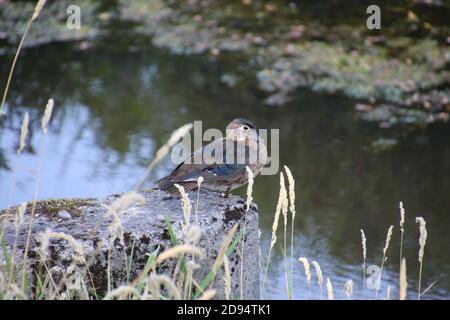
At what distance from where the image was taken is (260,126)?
1089 centimetres

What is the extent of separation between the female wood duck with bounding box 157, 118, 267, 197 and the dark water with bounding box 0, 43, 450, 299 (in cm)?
175

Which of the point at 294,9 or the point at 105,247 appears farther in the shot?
the point at 294,9

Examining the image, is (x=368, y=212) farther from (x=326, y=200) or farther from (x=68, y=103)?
(x=68, y=103)

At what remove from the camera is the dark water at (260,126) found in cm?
844

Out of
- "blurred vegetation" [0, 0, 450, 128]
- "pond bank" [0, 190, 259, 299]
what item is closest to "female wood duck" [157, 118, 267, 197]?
"pond bank" [0, 190, 259, 299]

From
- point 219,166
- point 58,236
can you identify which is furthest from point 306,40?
point 58,236

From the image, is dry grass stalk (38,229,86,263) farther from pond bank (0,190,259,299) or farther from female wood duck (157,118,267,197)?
female wood duck (157,118,267,197)

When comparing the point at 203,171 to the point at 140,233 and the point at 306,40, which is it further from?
the point at 306,40

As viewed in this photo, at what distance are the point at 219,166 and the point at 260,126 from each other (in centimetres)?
517

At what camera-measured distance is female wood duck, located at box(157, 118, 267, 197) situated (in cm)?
552

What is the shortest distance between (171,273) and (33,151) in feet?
19.6

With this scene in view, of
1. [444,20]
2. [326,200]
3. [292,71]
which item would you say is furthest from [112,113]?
[444,20]

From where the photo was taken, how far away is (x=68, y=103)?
11922 mm

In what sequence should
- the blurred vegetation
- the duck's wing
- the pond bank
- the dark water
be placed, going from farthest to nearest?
Answer: 1. the blurred vegetation
2. the dark water
3. the duck's wing
4. the pond bank
